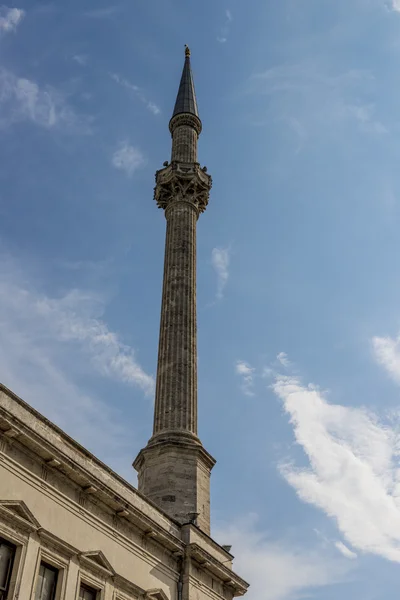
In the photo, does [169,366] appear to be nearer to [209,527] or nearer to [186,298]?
[186,298]

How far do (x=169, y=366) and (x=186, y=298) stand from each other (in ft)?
10.0

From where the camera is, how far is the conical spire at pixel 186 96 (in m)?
33.7

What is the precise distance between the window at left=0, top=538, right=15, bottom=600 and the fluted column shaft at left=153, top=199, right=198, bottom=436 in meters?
9.49

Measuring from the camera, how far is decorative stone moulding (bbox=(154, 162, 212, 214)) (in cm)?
2967

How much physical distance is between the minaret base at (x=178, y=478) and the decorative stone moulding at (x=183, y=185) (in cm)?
1146

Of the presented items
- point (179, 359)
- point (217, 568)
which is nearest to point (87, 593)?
point (217, 568)

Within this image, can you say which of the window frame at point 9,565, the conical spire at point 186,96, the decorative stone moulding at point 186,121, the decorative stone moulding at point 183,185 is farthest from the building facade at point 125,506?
the conical spire at point 186,96

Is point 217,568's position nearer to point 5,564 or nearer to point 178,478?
point 178,478

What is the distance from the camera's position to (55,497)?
1495cm

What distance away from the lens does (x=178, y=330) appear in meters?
25.1

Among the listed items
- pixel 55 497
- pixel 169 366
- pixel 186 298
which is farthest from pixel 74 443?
pixel 186 298

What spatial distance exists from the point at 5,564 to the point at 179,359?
11854mm

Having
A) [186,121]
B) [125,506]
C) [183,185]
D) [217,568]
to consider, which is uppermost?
[186,121]

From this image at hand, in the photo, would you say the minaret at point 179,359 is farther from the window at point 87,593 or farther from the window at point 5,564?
the window at point 5,564
